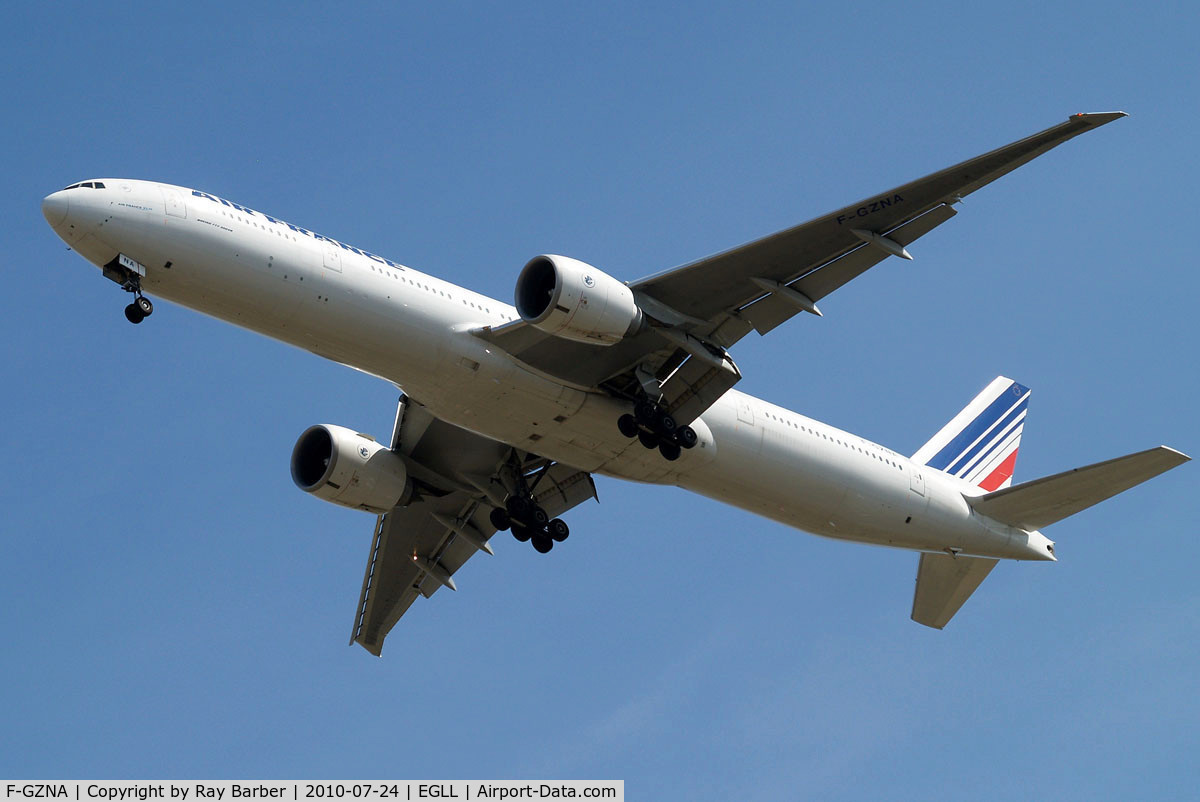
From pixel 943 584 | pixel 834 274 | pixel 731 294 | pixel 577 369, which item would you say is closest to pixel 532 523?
pixel 577 369

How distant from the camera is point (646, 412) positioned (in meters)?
27.6

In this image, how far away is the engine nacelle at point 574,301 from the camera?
82.6 feet

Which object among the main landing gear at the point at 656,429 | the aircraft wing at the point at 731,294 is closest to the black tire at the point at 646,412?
the main landing gear at the point at 656,429

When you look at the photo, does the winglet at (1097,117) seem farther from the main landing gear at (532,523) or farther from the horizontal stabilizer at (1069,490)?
the main landing gear at (532,523)

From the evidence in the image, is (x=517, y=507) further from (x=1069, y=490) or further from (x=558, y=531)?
(x=1069, y=490)

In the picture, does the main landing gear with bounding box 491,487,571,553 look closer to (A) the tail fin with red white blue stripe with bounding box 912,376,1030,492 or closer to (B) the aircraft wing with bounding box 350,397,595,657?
(B) the aircraft wing with bounding box 350,397,595,657

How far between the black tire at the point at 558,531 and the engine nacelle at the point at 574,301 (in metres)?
6.91

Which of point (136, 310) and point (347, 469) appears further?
point (347, 469)

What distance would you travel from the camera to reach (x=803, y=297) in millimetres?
26922

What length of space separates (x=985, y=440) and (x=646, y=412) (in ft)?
38.5

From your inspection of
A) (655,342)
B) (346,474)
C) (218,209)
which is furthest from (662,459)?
(218,209)

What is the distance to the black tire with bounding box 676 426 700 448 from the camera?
27953mm

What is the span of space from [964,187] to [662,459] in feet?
25.7

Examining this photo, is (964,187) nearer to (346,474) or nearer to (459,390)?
(459,390)
